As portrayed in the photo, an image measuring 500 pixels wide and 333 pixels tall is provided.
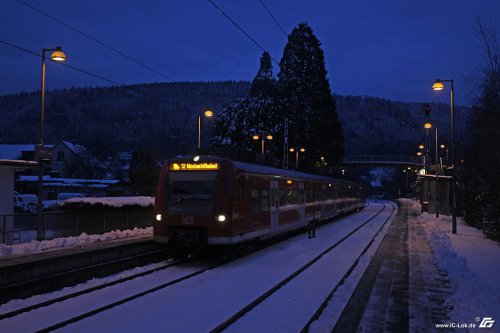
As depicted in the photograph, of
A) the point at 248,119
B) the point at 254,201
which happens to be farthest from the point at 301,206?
the point at 248,119

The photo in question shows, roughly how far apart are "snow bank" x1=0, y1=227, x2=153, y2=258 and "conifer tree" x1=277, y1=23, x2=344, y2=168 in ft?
105

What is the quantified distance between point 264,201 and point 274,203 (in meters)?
1.42

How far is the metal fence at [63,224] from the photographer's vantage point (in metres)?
18.6

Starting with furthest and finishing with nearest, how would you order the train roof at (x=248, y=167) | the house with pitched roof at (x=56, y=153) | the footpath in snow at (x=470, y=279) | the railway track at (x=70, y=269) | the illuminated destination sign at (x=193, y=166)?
the house with pitched roof at (x=56, y=153) < the train roof at (x=248, y=167) < the illuminated destination sign at (x=193, y=166) < the railway track at (x=70, y=269) < the footpath in snow at (x=470, y=279)

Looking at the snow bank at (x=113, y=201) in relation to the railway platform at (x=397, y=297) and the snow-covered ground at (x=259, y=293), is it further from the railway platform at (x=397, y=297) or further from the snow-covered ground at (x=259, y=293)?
the railway platform at (x=397, y=297)

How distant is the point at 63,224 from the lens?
2056 centimetres

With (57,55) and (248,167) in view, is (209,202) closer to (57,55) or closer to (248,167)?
(248,167)

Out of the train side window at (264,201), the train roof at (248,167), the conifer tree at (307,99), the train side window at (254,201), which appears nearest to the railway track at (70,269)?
the train roof at (248,167)

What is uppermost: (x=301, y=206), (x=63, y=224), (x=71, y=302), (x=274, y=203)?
(x=274, y=203)

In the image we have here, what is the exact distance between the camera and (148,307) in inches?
389

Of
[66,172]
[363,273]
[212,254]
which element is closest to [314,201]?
[212,254]

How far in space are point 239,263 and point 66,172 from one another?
184 feet

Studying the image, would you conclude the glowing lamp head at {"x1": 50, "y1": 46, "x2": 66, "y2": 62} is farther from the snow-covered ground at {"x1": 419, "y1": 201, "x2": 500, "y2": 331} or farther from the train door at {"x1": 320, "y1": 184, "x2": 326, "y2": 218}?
the train door at {"x1": 320, "y1": 184, "x2": 326, "y2": 218}

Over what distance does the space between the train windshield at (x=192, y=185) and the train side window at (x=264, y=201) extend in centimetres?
307
